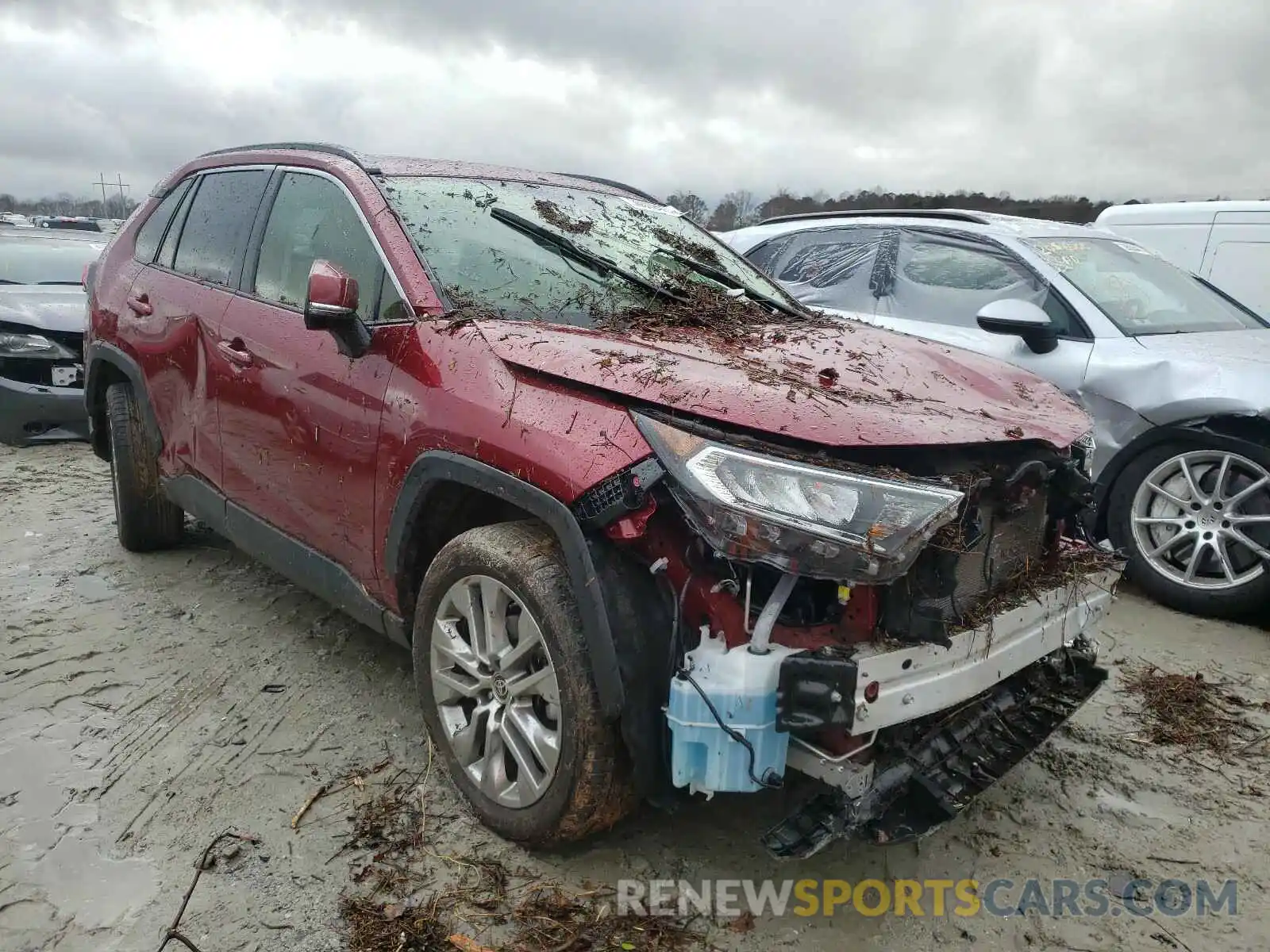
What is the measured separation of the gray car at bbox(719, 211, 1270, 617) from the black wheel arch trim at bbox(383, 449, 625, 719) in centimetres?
256

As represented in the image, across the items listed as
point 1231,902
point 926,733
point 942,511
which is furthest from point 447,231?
point 1231,902

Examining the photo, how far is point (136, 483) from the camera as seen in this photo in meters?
4.47

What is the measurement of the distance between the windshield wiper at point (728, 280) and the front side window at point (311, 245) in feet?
3.73

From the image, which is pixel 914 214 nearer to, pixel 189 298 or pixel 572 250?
pixel 572 250

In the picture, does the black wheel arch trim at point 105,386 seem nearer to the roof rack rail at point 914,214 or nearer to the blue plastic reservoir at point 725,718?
the blue plastic reservoir at point 725,718

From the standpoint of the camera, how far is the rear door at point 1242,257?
6.95 meters

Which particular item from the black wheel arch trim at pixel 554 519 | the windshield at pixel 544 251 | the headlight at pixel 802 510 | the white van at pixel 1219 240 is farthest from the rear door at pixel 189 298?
the white van at pixel 1219 240

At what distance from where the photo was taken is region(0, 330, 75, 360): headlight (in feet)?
22.1

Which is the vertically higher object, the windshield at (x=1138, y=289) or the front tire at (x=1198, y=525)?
the windshield at (x=1138, y=289)

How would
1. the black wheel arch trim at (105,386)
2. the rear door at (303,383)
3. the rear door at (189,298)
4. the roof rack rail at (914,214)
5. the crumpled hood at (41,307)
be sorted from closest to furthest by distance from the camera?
the rear door at (303,383), the rear door at (189,298), the black wheel arch trim at (105,386), the roof rack rail at (914,214), the crumpled hood at (41,307)

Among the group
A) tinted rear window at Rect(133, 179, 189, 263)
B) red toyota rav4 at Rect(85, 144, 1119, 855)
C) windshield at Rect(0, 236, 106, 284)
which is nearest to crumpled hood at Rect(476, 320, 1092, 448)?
red toyota rav4 at Rect(85, 144, 1119, 855)

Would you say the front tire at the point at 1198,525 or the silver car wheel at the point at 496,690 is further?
the front tire at the point at 1198,525

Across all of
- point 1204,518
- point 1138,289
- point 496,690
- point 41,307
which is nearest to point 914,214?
point 1138,289

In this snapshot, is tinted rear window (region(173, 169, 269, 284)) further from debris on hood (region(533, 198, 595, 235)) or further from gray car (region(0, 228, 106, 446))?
gray car (region(0, 228, 106, 446))
